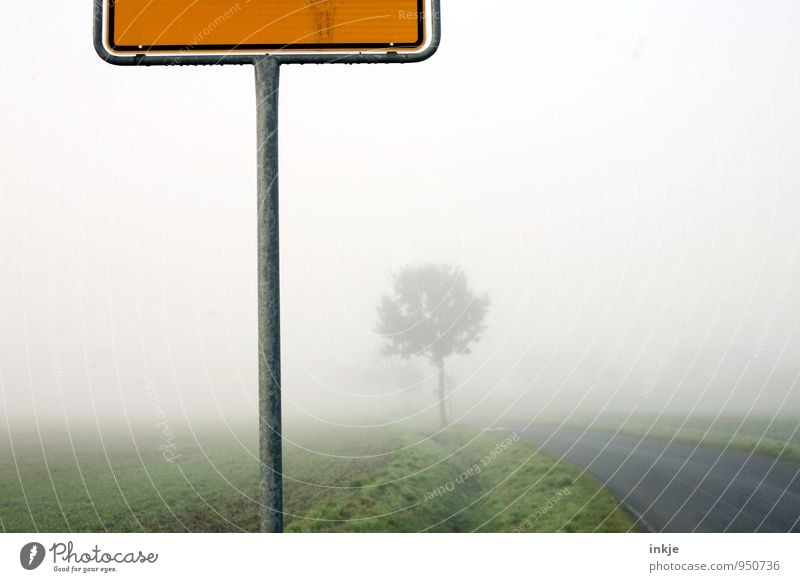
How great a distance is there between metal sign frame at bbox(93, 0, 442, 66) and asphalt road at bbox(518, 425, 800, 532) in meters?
8.04

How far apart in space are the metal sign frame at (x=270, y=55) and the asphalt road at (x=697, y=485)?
8.04 metres

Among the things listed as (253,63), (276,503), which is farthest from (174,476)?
(253,63)

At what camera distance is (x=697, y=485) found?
12.0 metres

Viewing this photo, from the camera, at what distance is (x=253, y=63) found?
13.0ft

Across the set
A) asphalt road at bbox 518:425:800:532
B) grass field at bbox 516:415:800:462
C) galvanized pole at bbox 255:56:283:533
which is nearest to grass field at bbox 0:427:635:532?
asphalt road at bbox 518:425:800:532

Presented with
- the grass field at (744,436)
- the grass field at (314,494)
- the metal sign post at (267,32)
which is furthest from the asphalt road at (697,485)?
the metal sign post at (267,32)

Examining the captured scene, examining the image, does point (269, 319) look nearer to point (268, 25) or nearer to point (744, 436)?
point (268, 25)

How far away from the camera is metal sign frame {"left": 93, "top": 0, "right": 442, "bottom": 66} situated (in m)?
3.93

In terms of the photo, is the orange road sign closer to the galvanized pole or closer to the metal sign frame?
the metal sign frame

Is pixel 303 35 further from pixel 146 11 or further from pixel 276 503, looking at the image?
pixel 276 503

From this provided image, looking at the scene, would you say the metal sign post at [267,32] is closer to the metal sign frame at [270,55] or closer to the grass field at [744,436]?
the metal sign frame at [270,55]

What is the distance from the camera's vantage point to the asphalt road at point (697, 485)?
9043 mm

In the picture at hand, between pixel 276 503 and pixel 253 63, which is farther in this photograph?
pixel 253 63

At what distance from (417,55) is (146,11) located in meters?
1.87
